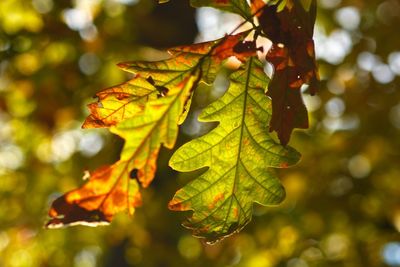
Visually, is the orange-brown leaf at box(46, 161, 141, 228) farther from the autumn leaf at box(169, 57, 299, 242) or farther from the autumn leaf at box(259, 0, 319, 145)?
the autumn leaf at box(259, 0, 319, 145)

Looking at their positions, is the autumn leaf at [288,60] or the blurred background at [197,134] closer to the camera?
the autumn leaf at [288,60]

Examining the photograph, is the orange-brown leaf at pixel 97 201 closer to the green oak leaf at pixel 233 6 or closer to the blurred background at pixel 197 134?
the green oak leaf at pixel 233 6

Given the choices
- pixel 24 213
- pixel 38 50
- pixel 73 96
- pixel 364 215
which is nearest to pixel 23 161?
pixel 24 213

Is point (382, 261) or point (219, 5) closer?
point (219, 5)

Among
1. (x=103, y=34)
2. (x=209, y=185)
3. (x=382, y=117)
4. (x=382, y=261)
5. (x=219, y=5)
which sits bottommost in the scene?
(x=382, y=261)

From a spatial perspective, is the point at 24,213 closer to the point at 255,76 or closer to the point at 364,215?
the point at 364,215

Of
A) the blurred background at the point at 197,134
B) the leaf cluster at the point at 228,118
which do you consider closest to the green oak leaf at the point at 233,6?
the leaf cluster at the point at 228,118

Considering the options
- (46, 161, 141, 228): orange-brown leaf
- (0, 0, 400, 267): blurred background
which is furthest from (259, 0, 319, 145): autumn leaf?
(0, 0, 400, 267): blurred background
